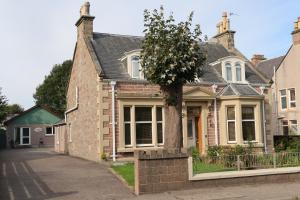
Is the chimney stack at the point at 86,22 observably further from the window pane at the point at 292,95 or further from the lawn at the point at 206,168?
the window pane at the point at 292,95

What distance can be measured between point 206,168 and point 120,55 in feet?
33.5

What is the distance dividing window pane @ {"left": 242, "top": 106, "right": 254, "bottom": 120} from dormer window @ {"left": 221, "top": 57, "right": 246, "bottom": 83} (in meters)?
2.05

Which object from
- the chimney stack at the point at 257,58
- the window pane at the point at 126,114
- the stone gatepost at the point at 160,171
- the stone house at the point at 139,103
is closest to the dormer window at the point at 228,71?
the stone house at the point at 139,103

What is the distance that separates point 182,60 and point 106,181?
217 inches

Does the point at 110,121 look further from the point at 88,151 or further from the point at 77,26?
the point at 77,26

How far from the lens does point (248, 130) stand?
22.9 metres

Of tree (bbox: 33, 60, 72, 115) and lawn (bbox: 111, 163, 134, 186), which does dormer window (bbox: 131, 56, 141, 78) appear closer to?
lawn (bbox: 111, 163, 134, 186)

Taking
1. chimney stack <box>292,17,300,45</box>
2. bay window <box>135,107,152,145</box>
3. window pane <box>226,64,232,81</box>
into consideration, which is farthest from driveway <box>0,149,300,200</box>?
chimney stack <box>292,17,300,45</box>

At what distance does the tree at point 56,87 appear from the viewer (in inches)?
2451

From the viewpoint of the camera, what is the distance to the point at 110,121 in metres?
20.2

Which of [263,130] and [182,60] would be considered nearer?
[182,60]

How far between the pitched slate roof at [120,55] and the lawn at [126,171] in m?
4.94

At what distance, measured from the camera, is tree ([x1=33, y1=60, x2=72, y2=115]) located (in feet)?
204

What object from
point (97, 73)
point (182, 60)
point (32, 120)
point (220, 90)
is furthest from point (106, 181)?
point (32, 120)
